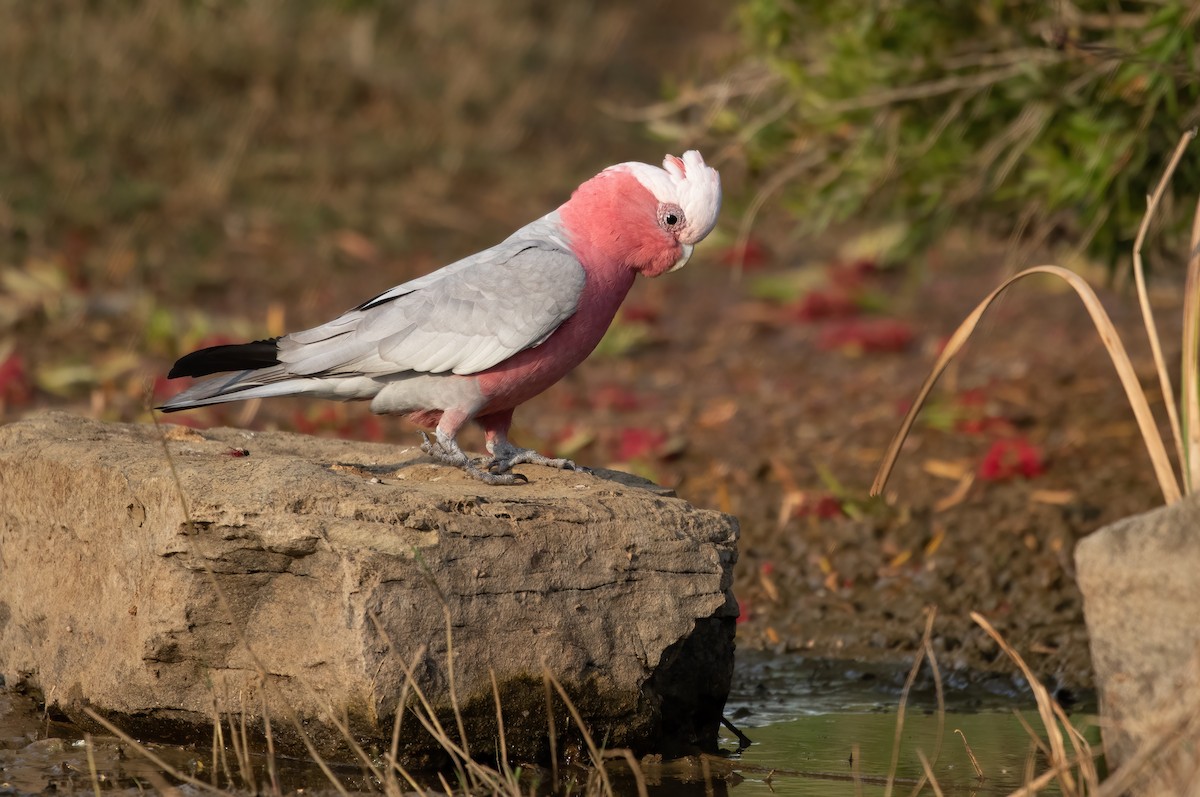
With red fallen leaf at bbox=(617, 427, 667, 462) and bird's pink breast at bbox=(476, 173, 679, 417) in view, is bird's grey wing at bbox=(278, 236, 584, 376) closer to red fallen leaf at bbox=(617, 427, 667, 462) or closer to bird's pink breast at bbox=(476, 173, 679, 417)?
bird's pink breast at bbox=(476, 173, 679, 417)

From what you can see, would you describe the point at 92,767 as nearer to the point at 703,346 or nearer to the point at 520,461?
the point at 520,461

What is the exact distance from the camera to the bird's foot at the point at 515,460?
459cm

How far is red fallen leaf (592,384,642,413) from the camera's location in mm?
8398

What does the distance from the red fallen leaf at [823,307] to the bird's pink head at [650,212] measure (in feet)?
18.3

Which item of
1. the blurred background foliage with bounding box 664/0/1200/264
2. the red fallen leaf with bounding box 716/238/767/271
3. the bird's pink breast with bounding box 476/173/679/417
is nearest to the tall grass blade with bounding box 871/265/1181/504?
the bird's pink breast with bounding box 476/173/679/417

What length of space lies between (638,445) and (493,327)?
3107mm

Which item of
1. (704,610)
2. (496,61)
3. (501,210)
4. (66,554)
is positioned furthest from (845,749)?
(496,61)

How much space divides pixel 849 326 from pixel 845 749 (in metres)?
5.43

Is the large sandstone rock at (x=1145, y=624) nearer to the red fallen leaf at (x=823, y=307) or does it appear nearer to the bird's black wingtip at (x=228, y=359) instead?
the bird's black wingtip at (x=228, y=359)

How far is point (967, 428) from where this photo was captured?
7551 millimetres

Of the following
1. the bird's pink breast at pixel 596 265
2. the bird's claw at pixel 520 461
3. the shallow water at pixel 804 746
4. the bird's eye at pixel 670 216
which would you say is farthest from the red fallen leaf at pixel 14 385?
the bird's eye at pixel 670 216

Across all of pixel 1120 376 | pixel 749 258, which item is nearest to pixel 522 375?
pixel 1120 376

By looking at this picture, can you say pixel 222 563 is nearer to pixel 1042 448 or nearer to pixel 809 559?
pixel 809 559

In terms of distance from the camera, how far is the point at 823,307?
1007 cm
